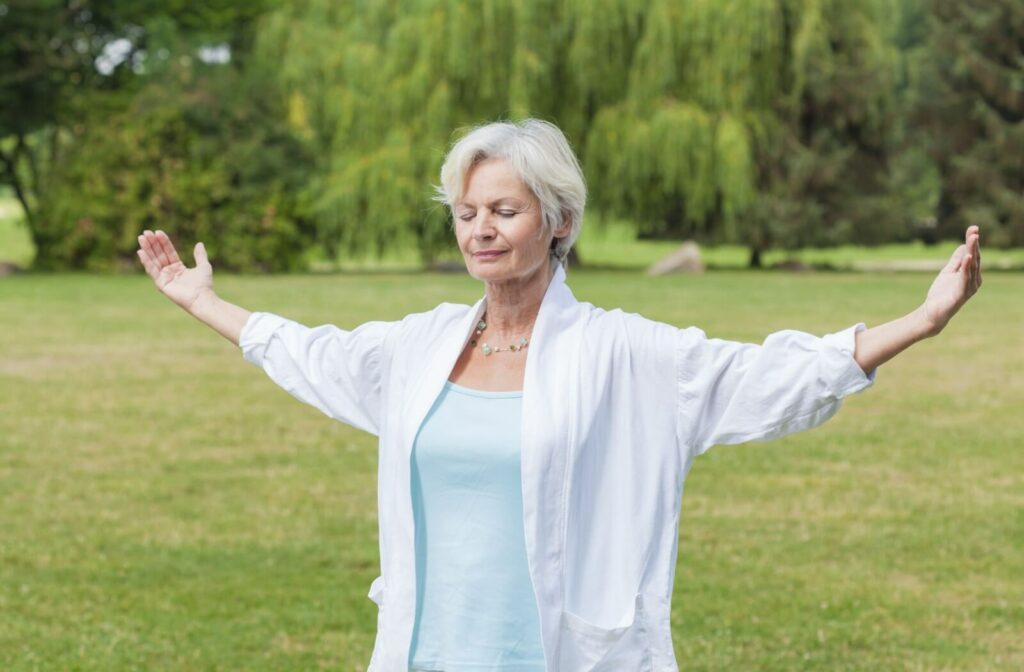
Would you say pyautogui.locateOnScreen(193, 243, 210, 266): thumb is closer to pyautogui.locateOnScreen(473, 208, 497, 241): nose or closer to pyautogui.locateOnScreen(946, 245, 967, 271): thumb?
pyautogui.locateOnScreen(473, 208, 497, 241): nose

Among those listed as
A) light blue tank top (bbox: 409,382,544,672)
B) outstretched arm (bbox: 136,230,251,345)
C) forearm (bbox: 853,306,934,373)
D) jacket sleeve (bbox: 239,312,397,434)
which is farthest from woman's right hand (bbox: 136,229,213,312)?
forearm (bbox: 853,306,934,373)

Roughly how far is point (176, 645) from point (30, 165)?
34866mm

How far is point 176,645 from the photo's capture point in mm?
6824

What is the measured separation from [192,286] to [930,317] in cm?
180

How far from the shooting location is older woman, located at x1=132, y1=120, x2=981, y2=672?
10.5ft

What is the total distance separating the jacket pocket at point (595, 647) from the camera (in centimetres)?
323

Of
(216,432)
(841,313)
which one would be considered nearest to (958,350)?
(841,313)

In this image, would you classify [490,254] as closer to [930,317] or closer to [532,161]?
[532,161]

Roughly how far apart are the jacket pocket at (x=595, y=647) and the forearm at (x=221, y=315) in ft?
3.57

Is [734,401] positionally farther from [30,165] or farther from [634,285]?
[30,165]

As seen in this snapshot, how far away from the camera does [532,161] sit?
130 inches

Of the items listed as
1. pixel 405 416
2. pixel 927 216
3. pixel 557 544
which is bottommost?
pixel 927 216

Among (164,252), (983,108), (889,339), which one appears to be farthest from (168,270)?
(983,108)

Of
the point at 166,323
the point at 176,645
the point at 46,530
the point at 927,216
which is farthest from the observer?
the point at 927,216
